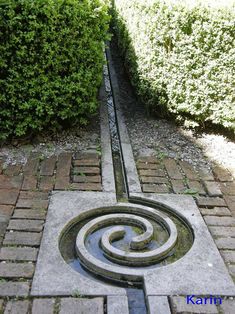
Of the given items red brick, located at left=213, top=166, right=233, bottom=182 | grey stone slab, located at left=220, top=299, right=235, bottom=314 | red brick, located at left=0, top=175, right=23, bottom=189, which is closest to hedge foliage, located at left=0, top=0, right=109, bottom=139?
red brick, located at left=0, top=175, right=23, bottom=189

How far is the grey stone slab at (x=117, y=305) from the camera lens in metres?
2.26

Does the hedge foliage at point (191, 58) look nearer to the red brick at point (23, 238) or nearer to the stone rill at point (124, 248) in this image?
the stone rill at point (124, 248)

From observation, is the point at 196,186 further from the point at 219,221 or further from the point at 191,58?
the point at 191,58

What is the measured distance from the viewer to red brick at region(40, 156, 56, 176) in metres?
3.75

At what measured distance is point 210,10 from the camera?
162 inches

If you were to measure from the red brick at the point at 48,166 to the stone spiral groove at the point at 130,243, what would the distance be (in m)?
0.81

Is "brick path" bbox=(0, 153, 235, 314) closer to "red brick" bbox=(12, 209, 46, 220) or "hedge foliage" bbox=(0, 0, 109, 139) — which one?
"red brick" bbox=(12, 209, 46, 220)

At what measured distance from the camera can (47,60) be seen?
3924 millimetres

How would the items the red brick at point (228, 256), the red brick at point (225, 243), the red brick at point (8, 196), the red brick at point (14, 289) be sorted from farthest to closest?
the red brick at point (8, 196)
the red brick at point (225, 243)
the red brick at point (228, 256)
the red brick at point (14, 289)

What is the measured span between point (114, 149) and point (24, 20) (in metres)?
1.69

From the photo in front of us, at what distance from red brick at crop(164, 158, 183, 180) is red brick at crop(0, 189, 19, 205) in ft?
5.00

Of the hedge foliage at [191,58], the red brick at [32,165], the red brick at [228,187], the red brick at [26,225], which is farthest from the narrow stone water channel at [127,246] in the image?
the hedge foliage at [191,58]

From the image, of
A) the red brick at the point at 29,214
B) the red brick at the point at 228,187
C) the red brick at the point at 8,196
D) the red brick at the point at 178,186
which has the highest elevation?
the red brick at the point at 228,187

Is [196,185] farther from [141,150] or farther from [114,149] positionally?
[114,149]
